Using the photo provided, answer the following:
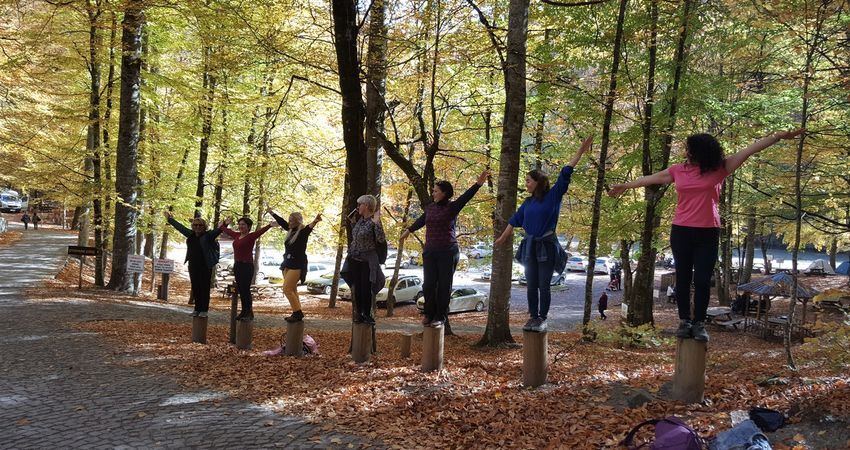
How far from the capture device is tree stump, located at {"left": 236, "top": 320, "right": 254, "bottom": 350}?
8.45 m

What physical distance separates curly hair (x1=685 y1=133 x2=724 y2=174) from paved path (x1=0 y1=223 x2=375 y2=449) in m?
3.70

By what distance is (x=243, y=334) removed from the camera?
8.47m

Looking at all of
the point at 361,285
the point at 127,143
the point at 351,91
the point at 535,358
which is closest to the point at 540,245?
the point at 535,358

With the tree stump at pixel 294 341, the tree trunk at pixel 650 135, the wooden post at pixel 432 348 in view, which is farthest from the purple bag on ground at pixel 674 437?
the tree trunk at pixel 650 135

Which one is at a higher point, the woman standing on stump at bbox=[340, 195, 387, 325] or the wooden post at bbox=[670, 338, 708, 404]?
the woman standing on stump at bbox=[340, 195, 387, 325]

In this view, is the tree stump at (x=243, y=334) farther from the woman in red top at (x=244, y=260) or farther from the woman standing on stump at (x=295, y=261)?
the woman standing on stump at (x=295, y=261)

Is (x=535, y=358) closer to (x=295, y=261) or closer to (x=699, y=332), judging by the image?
(x=699, y=332)

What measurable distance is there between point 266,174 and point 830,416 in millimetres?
17428

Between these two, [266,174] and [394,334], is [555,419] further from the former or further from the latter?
[266,174]

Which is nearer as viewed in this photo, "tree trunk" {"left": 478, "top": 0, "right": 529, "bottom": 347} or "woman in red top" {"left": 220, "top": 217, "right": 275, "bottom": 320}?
"woman in red top" {"left": 220, "top": 217, "right": 275, "bottom": 320}

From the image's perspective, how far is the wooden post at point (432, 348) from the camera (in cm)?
615

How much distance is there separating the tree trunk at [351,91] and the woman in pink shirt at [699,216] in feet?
13.2

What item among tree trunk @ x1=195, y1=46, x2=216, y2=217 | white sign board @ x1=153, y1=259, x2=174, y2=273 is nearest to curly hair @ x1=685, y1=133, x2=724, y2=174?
tree trunk @ x1=195, y1=46, x2=216, y2=217

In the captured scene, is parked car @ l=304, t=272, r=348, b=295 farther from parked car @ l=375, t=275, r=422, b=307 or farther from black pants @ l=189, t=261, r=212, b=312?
black pants @ l=189, t=261, r=212, b=312
